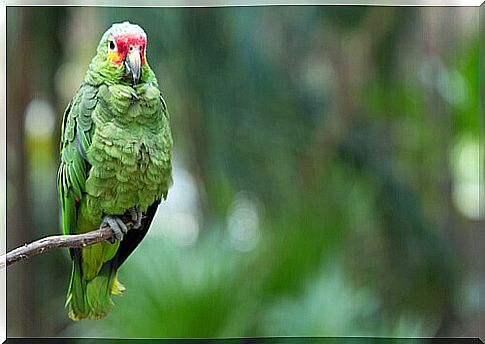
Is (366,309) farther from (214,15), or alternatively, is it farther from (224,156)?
(214,15)

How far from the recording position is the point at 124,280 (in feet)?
7.47

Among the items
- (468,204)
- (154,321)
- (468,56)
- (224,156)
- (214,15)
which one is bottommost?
(154,321)

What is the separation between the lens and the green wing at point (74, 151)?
6.89ft

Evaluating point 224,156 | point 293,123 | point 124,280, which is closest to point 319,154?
point 293,123

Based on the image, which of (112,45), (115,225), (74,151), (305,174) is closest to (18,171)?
(74,151)

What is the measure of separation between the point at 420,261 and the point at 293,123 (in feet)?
1.99

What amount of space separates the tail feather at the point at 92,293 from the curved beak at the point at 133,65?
599 millimetres

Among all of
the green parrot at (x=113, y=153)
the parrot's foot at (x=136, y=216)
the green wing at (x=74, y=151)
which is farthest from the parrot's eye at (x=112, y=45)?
the parrot's foot at (x=136, y=216)

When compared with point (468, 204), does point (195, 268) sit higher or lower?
lower

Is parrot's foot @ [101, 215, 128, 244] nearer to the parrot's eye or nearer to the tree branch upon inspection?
the tree branch

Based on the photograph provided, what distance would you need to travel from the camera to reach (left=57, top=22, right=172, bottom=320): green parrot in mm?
2062

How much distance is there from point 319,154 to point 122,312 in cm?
81

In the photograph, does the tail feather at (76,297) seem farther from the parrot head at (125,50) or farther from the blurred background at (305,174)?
the parrot head at (125,50)

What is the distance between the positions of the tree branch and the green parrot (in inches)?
1.6
